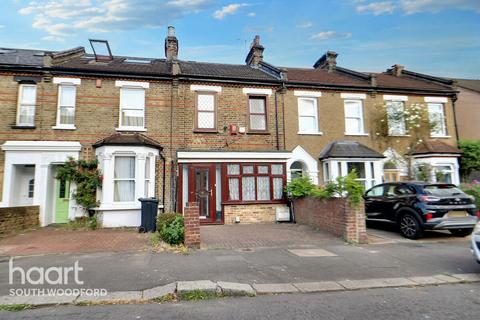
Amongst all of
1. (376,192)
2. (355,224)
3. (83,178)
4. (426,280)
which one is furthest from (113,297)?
(376,192)

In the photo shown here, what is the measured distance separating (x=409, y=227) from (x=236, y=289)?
6714mm

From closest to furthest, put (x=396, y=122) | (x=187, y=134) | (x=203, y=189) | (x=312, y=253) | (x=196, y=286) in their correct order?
1. (x=196, y=286)
2. (x=312, y=253)
3. (x=203, y=189)
4. (x=187, y=134)
5. (x=396, y=122)

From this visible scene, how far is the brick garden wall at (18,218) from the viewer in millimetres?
8602

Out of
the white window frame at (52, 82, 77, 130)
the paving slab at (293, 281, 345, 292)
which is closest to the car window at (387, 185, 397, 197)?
the paving slab at (293, 281, 345, 292)

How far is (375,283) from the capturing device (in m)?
4.78

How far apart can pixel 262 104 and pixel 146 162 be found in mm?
6122

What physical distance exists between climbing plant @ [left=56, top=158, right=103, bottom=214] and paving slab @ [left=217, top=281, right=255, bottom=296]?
8.16 m

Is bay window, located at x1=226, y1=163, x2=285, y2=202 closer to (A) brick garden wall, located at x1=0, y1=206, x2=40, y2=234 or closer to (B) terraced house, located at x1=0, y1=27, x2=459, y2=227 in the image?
(B) terraced house, located at x1=0, y1=27, x2=459, y2=227

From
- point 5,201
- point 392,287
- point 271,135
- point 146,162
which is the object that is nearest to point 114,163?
point 146,162

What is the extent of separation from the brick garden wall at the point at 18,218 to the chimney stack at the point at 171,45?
9601 mm

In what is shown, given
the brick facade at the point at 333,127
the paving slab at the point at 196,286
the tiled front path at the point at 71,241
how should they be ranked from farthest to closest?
the brick facade at the point at 333,127 < the tiled front path at the point at 71,241 < the paving slab at the point at 196,286

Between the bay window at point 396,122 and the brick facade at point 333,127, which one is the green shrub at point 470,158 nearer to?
the brick facade at point 333,127

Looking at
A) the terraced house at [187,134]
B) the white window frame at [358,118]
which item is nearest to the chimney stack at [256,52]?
the terraced house at [187,134]

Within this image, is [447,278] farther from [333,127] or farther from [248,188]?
[333,127]
